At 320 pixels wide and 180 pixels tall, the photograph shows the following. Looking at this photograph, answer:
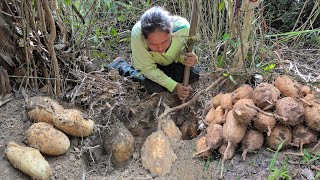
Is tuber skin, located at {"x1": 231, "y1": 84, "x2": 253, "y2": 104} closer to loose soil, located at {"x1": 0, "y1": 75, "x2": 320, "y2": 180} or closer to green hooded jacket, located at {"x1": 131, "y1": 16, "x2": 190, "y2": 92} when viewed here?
loose soil, located at {"x1": 0, "y1": 75, "x2": 320, "y2": 180}

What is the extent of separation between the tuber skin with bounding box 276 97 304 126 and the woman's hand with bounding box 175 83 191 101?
0.55 m

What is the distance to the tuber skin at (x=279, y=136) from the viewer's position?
1792mm

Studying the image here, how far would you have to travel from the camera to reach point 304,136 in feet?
5.89

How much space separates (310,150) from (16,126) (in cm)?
140

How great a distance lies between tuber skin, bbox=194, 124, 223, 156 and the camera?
1867mm

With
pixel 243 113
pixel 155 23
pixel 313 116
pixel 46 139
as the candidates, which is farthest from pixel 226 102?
pixel 46 139

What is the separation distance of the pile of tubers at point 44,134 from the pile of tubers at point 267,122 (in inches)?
23.7

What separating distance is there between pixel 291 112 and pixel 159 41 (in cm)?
71

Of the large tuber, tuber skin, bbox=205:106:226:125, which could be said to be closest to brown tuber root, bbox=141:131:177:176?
tuber skin, bbox=205:106:226:125

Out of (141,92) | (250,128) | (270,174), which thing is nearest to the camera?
(270,174)

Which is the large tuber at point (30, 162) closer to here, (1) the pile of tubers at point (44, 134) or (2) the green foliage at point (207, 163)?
(1) the pile of tubers at point (44, 134)

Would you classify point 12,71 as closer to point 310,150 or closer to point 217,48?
point 217,48

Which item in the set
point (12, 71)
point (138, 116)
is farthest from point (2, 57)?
point (138, 116)

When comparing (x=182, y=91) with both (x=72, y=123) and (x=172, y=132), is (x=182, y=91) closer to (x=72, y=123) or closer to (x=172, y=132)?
(x=172, y=132)
